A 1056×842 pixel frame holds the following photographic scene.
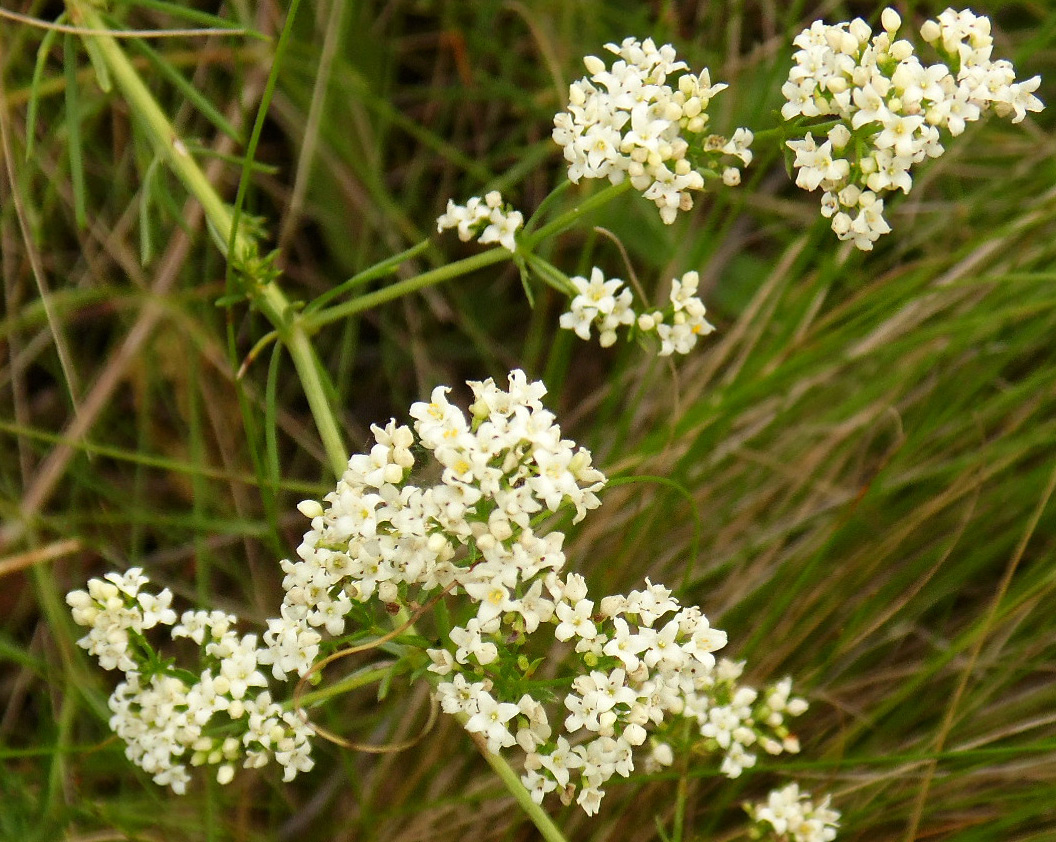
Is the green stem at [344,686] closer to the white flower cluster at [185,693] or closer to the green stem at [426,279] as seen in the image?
the white flower cluster at [185,693]

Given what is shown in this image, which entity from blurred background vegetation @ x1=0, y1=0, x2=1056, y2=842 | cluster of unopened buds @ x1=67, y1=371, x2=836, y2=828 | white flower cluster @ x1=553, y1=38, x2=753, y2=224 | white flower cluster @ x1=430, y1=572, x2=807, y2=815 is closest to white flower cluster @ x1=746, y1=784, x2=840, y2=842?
blurred background vegetation @ x1=0, y1=0, x2=1056, y2=842

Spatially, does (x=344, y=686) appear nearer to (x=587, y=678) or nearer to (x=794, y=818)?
(x=587, y=678)

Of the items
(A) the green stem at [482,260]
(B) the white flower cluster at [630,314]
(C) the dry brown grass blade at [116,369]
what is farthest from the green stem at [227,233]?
(C) the dry brown grass blade at [116,369]

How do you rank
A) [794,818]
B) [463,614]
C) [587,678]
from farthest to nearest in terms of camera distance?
1. [794,818]
2. [463,614]
3. [587,678]

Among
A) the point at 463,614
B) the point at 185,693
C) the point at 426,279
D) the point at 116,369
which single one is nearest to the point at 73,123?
the point at 426,279

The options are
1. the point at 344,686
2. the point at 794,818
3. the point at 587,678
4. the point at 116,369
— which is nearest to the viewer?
the point at 587,678

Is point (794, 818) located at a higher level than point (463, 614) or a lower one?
lower

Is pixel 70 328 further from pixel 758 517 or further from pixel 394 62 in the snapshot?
pixel 758 517
